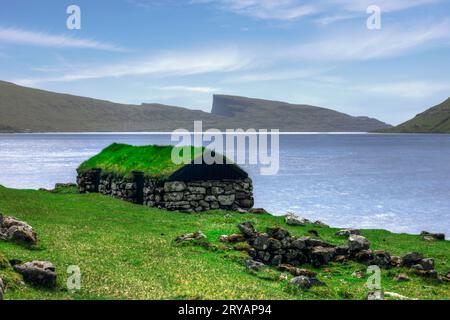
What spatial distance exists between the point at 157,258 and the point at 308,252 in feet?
26.8

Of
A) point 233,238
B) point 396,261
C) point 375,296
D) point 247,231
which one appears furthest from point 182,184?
point 375,296

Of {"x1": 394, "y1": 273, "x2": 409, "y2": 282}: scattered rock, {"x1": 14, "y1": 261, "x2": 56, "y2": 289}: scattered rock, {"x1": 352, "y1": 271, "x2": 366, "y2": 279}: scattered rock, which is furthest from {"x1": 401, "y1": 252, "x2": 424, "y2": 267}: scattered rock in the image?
{"x1": 14, "y1": 261, "x2": 56, "y2": 289}: scattered rock

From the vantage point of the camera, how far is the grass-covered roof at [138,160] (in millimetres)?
42219

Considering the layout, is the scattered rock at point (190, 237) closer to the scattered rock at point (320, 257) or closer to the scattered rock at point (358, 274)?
the scattered rock at point (320, 257)

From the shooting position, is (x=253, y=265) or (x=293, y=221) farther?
(x=293, y=221)

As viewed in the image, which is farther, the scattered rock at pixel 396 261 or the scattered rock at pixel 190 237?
the scattered rock at pixel 190 237

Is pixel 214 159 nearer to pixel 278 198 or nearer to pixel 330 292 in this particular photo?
pixel 330 292

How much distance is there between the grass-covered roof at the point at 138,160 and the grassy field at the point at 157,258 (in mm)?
6312

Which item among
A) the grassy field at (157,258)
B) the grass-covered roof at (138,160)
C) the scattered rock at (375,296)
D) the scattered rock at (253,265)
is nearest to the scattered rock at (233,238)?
the grassy field at (157,258)

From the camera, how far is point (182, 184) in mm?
40438

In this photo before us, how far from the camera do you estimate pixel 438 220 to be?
194 ft

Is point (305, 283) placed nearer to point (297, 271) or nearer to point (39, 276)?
point (297, 271)
